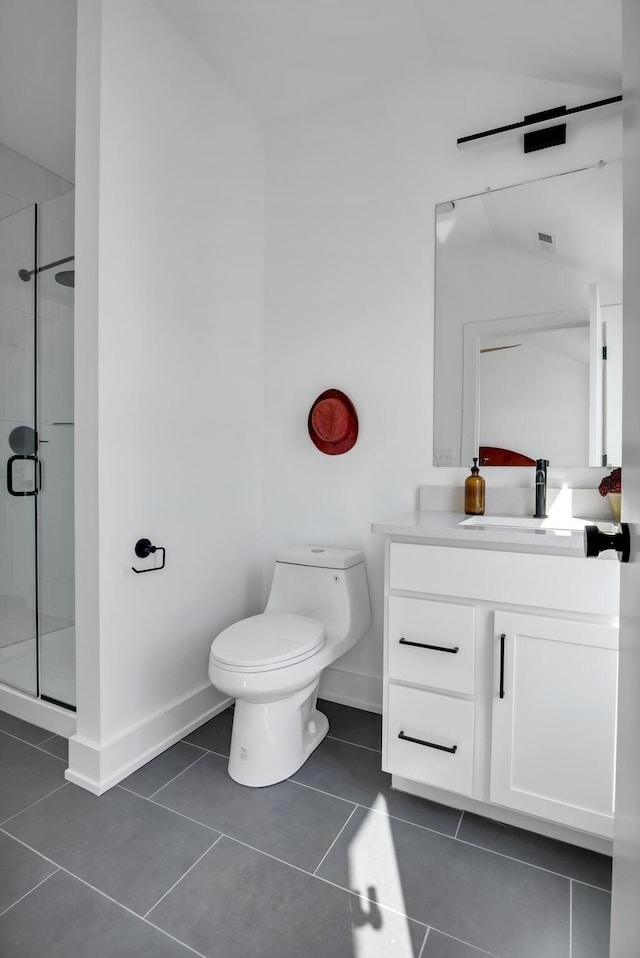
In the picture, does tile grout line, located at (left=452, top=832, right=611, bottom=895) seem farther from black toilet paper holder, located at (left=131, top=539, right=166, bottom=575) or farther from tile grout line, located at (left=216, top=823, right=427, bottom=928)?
black toilet paper holder, located at (left=131, top=539, right=166, bottom=575)

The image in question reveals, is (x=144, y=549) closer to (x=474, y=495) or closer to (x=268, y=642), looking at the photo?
(x=268, y=642)

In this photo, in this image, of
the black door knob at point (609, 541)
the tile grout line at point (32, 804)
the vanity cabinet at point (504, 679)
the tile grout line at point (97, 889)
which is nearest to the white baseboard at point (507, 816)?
the vanity cabinet at point (504, 679)

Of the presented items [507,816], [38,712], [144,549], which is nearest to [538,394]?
[507,816]

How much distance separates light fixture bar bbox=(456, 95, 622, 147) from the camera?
1.75 metres

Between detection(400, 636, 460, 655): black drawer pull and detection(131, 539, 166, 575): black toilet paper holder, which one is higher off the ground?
detection(131, 539, 166, 575): black toilet paper holder

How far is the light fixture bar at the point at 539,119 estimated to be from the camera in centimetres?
175

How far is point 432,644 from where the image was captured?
1.54 m

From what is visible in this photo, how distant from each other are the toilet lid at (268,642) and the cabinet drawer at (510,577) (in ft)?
1.23

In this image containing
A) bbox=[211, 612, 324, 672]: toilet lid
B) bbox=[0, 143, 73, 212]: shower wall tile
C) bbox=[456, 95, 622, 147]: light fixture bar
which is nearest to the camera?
bbox=[211, 612, 324, 672]: toilet lid

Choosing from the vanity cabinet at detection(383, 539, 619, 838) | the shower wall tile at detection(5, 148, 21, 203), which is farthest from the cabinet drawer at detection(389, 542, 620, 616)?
the shower wall tile at detection(5, 148, 21, 203)

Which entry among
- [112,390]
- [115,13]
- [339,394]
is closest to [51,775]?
[112,390]

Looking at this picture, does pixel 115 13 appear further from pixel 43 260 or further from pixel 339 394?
pixel 339 394

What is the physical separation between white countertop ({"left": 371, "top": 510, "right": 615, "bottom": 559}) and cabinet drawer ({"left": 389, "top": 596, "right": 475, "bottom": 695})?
7.7 inches

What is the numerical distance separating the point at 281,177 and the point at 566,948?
2.87m
